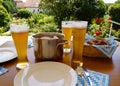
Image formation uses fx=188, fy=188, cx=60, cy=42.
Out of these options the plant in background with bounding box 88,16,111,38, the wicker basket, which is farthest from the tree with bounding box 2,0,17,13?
the wicker basket

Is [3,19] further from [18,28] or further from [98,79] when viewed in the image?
[98,79]

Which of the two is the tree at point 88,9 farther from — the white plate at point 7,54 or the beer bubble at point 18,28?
the beer bubble at point 18,28

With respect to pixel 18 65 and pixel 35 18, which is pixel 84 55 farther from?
pixel 35 18

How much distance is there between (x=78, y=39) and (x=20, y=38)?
270 mm

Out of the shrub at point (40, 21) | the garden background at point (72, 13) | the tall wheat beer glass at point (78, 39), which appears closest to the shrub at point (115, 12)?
the garden background at point (72, 13)

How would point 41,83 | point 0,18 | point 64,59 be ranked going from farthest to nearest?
point 0,18 → point 64,59 → point 41,83

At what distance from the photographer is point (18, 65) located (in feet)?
2.96

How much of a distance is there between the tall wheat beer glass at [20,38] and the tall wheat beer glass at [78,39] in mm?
229

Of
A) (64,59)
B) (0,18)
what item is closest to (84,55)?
(64,59)

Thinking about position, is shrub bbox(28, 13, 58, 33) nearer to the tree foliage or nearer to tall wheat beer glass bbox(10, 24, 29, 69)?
the tree foliage

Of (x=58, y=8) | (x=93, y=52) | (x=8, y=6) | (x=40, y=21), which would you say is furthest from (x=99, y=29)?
(x=8, y=6)

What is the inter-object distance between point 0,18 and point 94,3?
103 inches

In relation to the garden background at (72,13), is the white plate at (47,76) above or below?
above

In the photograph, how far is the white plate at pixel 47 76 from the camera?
2.33ft
